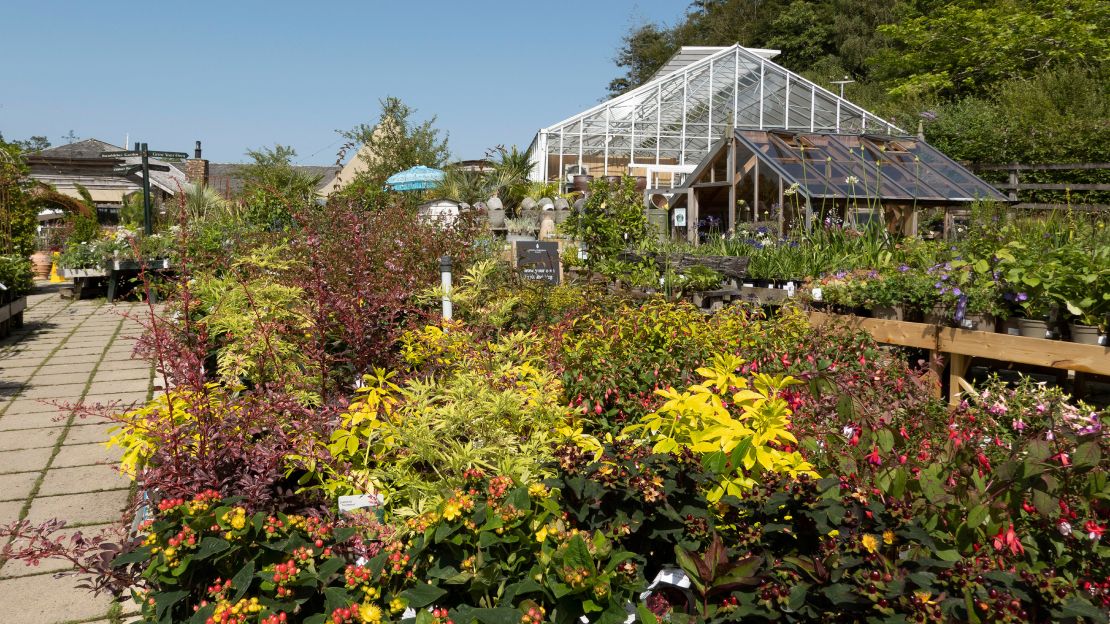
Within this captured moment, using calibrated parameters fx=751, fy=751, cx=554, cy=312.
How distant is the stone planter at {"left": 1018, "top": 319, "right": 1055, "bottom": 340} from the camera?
381 centimetres

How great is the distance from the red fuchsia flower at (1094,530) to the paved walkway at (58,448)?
2.65 meters

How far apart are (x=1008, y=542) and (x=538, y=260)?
5.39 metres

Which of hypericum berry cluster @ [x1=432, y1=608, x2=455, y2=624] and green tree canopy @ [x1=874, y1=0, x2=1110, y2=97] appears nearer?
hypericum berry cluster @ [x1=432, y1=608, x2=455, y2=624]

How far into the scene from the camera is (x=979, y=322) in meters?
4.06

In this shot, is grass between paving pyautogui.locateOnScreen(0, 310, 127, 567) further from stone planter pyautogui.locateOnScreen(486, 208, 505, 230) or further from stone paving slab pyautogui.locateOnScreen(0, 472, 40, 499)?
stone planter pyautogui.locateOnScreen(486, 208, 505, 230)

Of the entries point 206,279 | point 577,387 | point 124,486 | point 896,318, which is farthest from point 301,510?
point 206,279

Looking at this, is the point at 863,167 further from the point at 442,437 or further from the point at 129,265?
the point at 129,265

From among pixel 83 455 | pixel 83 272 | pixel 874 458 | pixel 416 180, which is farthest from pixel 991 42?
pixel 83 455

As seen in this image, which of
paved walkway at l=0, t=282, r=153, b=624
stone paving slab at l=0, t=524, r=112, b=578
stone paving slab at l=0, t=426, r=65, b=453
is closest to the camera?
paved walkway at l=0, t=282, r=153, b=624

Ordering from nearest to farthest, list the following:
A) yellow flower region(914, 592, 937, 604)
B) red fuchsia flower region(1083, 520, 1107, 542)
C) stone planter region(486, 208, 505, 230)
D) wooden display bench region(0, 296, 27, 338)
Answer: yellow flower region(914, 592, 937, 604) < red fuchsia flower region(1083, 520, 1107, 542) < wooden display bench region(0, 296, 27, 338) < stone planter region(486, 208, 505, 230)

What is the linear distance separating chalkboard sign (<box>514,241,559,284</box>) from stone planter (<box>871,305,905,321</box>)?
273 centimetres

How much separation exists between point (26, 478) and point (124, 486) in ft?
1.80

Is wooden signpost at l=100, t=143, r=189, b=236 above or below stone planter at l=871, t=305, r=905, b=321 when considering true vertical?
above

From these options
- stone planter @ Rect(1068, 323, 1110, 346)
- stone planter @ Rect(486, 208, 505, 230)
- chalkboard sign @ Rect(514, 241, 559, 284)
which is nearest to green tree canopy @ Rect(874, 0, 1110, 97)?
stone planter @ Rect(486, 208, 505, 230)
